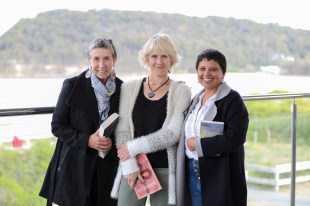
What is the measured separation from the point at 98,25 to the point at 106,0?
631mm

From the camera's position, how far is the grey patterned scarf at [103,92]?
6.25ft

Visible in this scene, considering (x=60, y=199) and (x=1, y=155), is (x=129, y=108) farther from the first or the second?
(x=1, y=155)

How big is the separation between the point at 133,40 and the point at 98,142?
27.8 feet

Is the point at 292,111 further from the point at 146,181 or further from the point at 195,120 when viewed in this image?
the point at 146,181

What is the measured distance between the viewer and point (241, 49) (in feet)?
40.6

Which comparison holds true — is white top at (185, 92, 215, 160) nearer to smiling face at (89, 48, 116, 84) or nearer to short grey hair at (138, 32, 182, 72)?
short grey hair at (138, 32, 182, 72)

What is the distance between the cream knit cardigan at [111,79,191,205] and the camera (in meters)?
1.87

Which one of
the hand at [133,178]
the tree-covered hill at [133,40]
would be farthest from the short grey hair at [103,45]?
the tree-covered hill at [133,40]

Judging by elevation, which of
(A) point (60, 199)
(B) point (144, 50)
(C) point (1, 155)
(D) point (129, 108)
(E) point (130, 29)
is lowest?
(A) point (60, 199)

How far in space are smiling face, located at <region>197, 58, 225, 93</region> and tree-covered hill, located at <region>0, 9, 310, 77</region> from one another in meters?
6.35

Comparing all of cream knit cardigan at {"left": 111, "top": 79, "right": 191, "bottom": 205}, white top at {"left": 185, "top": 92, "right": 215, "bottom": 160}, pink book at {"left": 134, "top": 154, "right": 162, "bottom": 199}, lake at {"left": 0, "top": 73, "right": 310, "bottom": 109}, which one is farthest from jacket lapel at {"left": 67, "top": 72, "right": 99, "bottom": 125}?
lake at {"left": 0, "top": 73, "right": 310, "bottom": 109}

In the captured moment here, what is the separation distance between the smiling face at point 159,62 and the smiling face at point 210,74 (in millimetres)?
132

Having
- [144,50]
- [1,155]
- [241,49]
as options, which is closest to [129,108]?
[144,50]

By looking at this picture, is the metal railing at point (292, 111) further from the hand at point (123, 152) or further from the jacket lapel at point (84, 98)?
the hand at point (123, 152)
